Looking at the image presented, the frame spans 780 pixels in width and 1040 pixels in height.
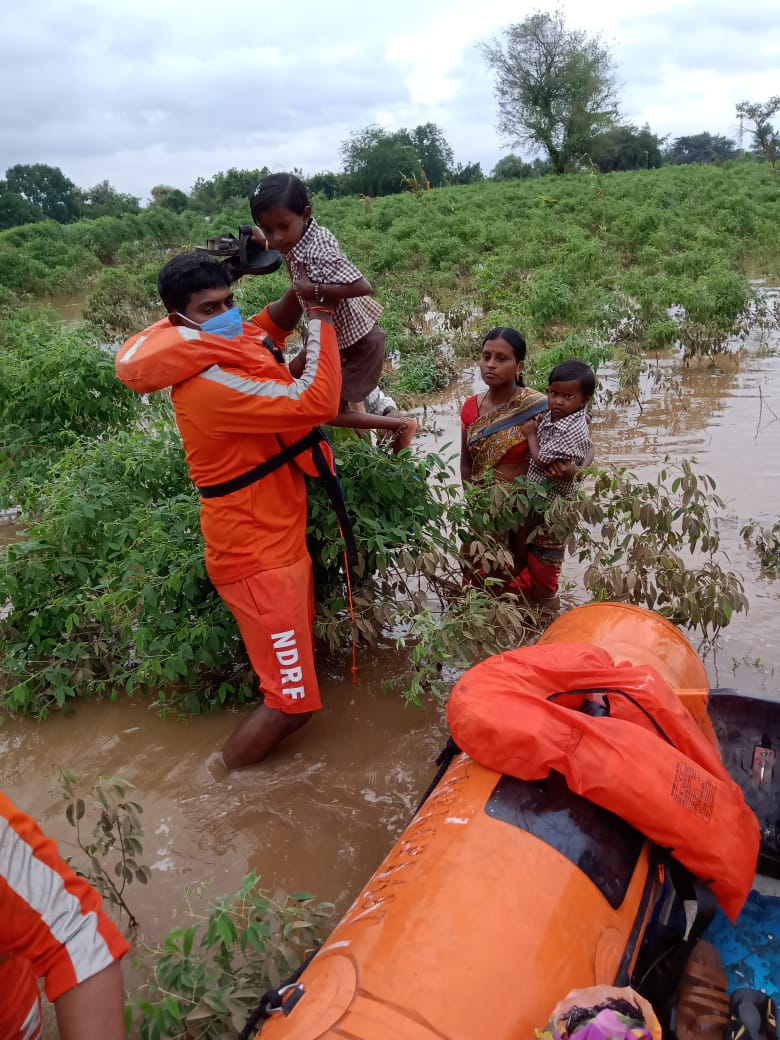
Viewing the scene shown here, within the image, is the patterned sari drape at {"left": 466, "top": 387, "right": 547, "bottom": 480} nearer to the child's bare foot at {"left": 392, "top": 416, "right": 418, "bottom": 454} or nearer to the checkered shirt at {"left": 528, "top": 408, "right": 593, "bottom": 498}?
the checkered shirt at {"left": 528, "top": 408, "right": 593, "bottom": 498}

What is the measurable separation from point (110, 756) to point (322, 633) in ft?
3.72

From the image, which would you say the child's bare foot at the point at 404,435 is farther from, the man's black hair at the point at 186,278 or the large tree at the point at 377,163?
the large tree at the point at 377,163

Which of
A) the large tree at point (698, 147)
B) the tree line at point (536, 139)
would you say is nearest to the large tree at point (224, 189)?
the tree line at point (536, 139)

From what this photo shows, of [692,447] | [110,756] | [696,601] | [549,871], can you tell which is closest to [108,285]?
[692,447]

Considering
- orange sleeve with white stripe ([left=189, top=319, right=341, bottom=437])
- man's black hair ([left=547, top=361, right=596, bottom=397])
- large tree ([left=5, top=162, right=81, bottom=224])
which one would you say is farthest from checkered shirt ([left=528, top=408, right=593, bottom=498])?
large tree ([left=5, top=162, right=81, bottom=224])

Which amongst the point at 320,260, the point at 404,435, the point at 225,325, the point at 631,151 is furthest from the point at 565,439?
the point at 631,151

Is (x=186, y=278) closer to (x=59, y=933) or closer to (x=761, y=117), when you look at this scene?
(x=59, y=933)

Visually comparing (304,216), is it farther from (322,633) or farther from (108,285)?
(108,285)

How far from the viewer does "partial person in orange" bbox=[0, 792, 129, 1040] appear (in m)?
1.34

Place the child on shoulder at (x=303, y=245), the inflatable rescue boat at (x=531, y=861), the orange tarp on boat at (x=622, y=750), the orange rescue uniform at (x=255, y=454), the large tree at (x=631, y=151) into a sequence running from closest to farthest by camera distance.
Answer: the inflatable rescue boat at (x=531, y=861) → the orange tarp on boat at (x=622, y=750) → the orange rescue uniform at (x=255, y=454) → the child on shoulder at (x=303, y=245) → the large tree at (x=631, y=151)

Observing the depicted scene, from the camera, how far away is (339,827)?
9.54 ft

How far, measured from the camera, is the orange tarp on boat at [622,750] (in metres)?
1.86

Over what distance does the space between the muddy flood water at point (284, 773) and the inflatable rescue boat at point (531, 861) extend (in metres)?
0.85

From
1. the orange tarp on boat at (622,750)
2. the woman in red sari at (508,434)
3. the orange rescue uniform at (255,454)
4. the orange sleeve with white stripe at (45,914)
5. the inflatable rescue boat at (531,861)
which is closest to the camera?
the orange sleeve with white stripe at (45,914)
